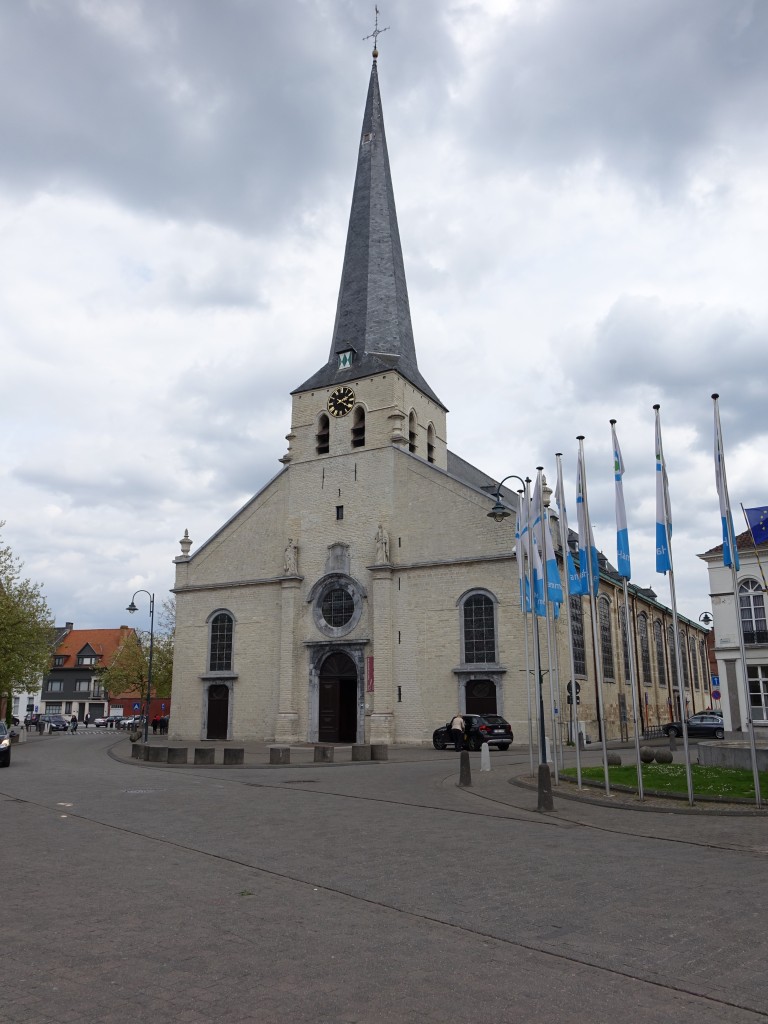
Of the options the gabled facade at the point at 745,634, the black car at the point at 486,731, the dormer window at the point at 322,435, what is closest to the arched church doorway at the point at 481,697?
the black car at the point at 486,731

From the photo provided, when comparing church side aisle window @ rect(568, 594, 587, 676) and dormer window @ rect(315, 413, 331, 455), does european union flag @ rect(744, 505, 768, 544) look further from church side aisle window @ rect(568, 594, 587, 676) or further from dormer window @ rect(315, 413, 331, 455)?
dormer window @ rect(315, 413, 331, 455)

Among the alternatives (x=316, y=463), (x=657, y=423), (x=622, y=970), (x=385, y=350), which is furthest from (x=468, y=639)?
(x=622, y=970)

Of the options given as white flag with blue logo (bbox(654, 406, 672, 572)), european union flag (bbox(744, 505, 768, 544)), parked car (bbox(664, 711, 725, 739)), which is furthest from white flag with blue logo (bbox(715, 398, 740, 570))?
parked car (bbox(664, 711, 725, 739))

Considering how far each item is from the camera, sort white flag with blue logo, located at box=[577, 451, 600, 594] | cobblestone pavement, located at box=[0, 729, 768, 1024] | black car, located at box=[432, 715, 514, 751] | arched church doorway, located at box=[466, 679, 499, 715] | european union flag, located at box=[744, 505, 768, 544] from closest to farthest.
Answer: cobblestone pavement, located at box=[0, 729, 768, 1024] < white flag with blue logo, located at box=[577, 451, 600, 594] < european union flag, located at box=[744, 505, 768, 544] < black car, located at box=[432, 715, 514, 751] < arched church doorway, located at box=[466, 679, 499, 715]

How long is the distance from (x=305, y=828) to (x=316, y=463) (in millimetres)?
28930

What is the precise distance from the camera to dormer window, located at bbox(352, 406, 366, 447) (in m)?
38.9

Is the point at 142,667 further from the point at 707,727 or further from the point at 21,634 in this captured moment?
the point at 707,727

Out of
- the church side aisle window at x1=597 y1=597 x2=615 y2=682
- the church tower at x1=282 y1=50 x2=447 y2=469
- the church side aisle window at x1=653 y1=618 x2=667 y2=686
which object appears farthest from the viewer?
the church side aisle window at x1=653 y1=618 x2=667 y2=686

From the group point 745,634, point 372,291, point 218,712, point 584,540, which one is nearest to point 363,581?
point 218,712

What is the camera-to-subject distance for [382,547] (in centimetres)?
3588

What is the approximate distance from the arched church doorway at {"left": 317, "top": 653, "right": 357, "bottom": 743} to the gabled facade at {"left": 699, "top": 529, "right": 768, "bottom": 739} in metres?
16.7

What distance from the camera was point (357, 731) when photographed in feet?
116

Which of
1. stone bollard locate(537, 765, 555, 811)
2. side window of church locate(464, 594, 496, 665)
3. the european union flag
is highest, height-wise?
the european union flag

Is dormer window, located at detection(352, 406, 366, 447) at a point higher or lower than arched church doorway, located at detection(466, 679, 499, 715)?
higher
